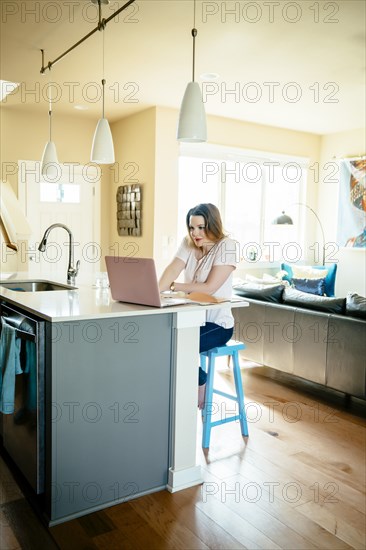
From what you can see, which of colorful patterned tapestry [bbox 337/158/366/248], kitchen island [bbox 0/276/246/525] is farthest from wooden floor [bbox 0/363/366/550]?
colorful patterned tapestry [bbox 337/158/366/248]

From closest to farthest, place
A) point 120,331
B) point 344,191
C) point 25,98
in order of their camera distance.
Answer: point 120,331, point 25,98, point 344,191

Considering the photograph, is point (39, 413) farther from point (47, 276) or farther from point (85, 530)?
point (47, 276)

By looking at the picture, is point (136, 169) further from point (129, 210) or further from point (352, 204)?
point (352, 204)

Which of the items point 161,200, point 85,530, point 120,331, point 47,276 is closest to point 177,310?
point 120,331

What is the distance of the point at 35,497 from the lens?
2.34 metres

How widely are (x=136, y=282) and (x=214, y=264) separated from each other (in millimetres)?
602

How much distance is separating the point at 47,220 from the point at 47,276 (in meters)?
2.71

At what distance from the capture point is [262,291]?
14.3 feet

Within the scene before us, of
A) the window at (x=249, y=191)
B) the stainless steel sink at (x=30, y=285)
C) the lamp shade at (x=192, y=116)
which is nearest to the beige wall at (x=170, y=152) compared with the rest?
the window at (x=249, y=191)

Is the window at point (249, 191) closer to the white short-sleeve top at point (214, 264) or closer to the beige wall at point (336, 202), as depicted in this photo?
the beige wall at point (336, 202)

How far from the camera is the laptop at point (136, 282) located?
7.45ft

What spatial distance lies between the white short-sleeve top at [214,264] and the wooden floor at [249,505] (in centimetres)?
80

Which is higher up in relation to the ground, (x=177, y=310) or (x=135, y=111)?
(x=135, y=111)

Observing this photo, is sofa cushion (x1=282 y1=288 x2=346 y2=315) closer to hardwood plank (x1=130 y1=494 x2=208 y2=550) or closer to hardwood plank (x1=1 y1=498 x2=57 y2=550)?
hardwood plank (x1=130 y1=494 x2=208 y2=550)
